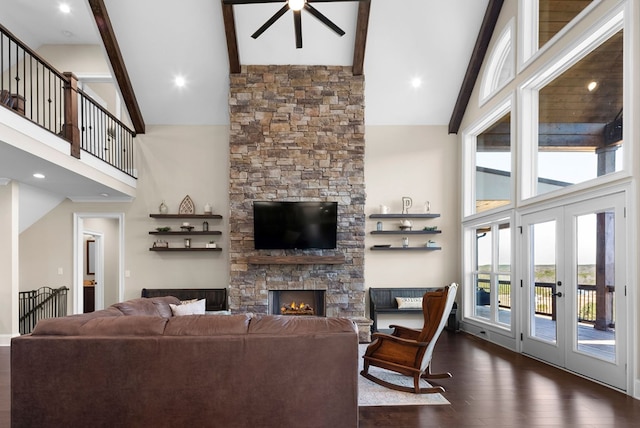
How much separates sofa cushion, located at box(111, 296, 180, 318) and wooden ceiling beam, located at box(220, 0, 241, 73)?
4119mm

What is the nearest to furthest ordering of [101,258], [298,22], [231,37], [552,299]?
[298,22] → [552,299] → [231,37] → [101,258]

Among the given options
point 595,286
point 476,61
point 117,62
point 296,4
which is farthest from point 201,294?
point 476,61

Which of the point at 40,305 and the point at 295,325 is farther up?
the point at 295,325

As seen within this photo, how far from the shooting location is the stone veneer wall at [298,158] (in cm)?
720

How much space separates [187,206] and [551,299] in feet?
19.8

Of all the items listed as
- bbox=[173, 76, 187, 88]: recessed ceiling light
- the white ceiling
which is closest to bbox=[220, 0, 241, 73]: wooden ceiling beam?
the white ceiling

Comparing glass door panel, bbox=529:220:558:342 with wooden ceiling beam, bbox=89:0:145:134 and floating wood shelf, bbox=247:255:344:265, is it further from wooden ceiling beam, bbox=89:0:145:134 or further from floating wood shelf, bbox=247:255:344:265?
wooden ceiling beam, bbox=89:0:145:134

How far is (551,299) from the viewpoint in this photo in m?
5.18

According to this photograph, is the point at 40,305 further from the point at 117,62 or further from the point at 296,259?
the point at 296,259

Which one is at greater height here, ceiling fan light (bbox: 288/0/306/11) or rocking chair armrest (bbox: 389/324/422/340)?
ceiling fan light (bbox: 288/0/306/11)

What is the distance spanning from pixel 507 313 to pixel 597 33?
3.85m

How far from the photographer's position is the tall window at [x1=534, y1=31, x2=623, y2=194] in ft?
14.3

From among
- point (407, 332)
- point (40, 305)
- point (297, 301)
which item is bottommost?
point (40, 305)

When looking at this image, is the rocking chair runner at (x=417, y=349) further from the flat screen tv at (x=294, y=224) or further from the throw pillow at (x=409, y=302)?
the throw pillow at (x=409, y=302)
